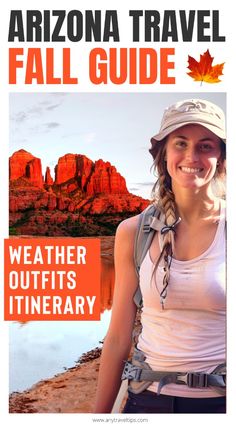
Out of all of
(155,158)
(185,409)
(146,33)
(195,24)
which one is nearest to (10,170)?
(155,158)

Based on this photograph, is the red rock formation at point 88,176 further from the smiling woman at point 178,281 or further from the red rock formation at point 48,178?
the smiling woman at point 178,281

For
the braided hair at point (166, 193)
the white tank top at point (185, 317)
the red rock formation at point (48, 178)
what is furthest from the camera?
the red rock formation at point (48, 178)

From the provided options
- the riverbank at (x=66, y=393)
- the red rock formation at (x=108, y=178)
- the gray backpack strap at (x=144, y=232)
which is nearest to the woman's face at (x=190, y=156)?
the gray backpack strap at (x=144, y=232)

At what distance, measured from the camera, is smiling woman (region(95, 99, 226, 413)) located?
297 cm

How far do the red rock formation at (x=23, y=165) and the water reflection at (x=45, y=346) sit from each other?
0.52m

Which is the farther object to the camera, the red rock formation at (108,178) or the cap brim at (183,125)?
the red rock formation at (108,178)

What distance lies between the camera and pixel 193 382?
9.65 feet

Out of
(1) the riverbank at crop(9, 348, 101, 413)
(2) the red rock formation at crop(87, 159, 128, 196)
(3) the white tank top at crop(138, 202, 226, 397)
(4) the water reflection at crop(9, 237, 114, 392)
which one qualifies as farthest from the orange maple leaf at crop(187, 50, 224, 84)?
(1) the riverbank at crop(9, 348, 101, 413)

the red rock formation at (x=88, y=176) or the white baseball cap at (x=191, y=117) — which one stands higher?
the white baseball cap at (x=191, y=117)

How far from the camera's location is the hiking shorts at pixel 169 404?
117 inches

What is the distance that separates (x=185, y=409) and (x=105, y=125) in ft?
4.81

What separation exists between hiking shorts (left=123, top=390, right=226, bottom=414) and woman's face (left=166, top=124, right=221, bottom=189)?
3.34 feet

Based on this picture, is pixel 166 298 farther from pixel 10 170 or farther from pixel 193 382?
pixel 10 170

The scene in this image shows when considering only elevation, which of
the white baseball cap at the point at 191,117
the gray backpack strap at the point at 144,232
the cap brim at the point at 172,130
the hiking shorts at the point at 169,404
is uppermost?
the white baseball cap at the point at 191,117
